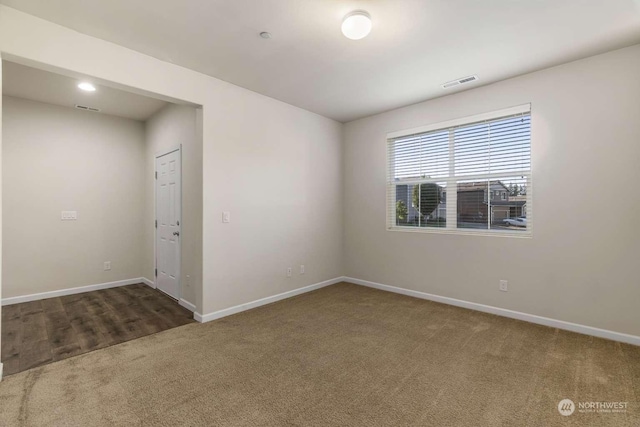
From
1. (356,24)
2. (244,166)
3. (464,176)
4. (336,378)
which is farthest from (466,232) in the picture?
(244,166)

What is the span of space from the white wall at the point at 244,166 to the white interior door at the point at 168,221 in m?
0.98

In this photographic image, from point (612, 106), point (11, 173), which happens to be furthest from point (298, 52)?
point (11, 173)

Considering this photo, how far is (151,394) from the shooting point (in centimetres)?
207

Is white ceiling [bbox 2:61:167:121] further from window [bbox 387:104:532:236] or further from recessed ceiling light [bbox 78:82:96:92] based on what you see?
window [bbox 387:104:532:236]

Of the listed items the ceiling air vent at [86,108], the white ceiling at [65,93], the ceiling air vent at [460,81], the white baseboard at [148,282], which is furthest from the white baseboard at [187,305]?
the ceiling air vent at [460,81]

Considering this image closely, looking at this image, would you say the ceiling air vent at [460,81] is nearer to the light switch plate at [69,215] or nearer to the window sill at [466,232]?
the window sill at [466,232]

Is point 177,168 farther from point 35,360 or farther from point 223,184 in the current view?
point 35,360

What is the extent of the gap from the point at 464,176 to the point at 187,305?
4.04 metres

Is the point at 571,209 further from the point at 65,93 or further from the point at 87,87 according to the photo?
the point at 65,93

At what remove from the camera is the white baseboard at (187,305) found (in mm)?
3781

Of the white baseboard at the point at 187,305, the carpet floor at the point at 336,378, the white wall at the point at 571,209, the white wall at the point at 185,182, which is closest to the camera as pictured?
the carpet floor at the point at 336,378

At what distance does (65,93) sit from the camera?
3920 mm
